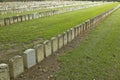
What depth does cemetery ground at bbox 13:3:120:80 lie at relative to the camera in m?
6.40

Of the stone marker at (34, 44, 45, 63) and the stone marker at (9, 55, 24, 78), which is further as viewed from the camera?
the stone marker at (34, 44, 45, 63)

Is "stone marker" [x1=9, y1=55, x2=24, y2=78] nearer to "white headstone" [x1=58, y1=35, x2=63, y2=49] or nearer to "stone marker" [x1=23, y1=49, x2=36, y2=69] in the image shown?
"stone marker" [x1=23, y1=49, x2=36, y2=69]

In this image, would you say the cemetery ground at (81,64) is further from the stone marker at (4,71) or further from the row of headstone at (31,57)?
the stone marker at (4,71)

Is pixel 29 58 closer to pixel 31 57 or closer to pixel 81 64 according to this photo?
pixel 31 57

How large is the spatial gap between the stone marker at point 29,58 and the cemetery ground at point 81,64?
183mm

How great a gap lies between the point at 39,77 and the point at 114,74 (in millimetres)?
2283

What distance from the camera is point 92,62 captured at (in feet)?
24.7

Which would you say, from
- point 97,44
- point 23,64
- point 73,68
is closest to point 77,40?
point 97,44

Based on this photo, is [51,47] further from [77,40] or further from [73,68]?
[77,40]

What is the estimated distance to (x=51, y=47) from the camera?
8.27 m

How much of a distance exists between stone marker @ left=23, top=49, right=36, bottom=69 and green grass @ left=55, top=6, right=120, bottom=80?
99 centimetres

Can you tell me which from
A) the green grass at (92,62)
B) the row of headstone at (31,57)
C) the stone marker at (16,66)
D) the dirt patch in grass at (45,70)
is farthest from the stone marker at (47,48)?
the stone marker at (16,66)

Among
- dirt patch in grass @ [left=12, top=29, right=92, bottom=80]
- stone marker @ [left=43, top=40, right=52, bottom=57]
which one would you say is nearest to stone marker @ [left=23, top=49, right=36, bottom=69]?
dirt patch in grass @ [left=12, top=29, right=92, bottom=80]

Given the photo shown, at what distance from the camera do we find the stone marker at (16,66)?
600 cm
